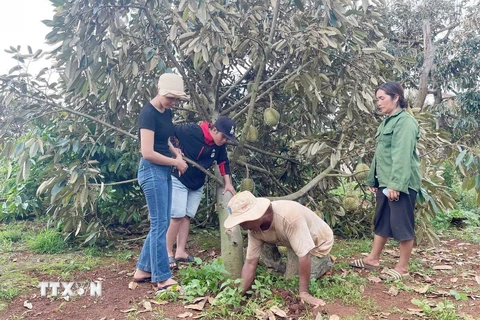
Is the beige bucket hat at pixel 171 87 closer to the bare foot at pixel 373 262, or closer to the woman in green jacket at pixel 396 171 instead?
the woman in green jacket at pixel 396 171

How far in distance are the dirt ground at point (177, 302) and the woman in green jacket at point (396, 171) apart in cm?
29

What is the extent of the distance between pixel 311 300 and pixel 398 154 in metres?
1.29

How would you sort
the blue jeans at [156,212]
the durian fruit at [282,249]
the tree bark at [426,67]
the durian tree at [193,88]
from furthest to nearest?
1. the tree bark at [426,67]
2. the durian fruit at [282,249]
3. the durian tree at [193,88]
4. the blue jeans at [156,212]

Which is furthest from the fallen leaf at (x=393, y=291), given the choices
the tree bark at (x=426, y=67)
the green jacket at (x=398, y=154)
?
the tree bark at (x=426, y=67)

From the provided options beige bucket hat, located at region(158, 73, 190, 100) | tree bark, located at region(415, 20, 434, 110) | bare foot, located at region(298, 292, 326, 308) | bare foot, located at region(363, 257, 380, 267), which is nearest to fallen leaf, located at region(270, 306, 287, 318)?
bare foot, located at region(298, 292, 326, 308)

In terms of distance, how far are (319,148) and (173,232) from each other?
1.47 meters

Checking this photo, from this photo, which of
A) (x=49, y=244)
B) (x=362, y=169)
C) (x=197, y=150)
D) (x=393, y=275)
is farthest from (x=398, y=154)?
(x=49, y=244)

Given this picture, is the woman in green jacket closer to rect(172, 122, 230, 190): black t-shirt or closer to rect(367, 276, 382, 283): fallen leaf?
rect(367, 276, 382, 283): fallen leaf

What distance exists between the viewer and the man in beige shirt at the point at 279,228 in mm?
2646

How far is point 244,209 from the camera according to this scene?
265 centimetres

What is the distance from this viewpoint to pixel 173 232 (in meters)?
3.74

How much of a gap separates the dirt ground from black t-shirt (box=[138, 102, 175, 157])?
→ 107 cm

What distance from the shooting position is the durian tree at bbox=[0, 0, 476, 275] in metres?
3.21

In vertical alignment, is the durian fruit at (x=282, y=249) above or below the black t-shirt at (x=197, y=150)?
below
